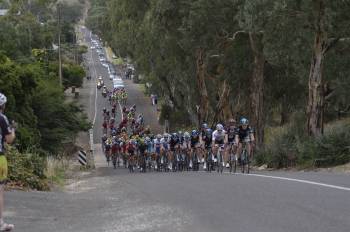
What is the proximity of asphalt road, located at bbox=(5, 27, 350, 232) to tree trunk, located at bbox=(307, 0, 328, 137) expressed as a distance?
12448 millimetres

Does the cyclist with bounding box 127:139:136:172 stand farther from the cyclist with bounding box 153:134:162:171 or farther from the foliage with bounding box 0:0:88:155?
the foliage with bounding box 0:0:88:155

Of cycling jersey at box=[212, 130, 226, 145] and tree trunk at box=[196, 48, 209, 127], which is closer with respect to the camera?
cycling jersey at box=[212, 130, 226, 145]

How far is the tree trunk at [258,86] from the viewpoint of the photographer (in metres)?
36.6

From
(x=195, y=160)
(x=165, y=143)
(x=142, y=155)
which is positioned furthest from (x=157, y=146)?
(x=195, y=160)

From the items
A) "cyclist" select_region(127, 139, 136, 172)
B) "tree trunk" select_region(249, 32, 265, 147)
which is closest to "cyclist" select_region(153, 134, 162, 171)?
"cyclist" select_region(127, 139, 136, 172)

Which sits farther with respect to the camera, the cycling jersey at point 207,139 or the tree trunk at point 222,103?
the tree trunk at point 222,103

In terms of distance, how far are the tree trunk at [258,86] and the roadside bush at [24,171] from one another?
19.1m

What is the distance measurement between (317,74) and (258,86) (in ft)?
26.6

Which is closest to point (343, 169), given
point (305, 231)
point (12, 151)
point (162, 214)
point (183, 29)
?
point (12, 151)

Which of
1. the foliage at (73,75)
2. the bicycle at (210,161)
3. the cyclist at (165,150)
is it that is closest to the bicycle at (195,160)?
the cyclist at (165,150)

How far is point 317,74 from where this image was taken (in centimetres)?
2906

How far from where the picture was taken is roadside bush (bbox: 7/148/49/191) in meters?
16.6

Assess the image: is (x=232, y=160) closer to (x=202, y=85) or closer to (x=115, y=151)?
(x=115, y=151)

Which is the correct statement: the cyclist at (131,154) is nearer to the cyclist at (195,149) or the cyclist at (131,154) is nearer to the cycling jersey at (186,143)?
the cycling jersey at (186,143)
